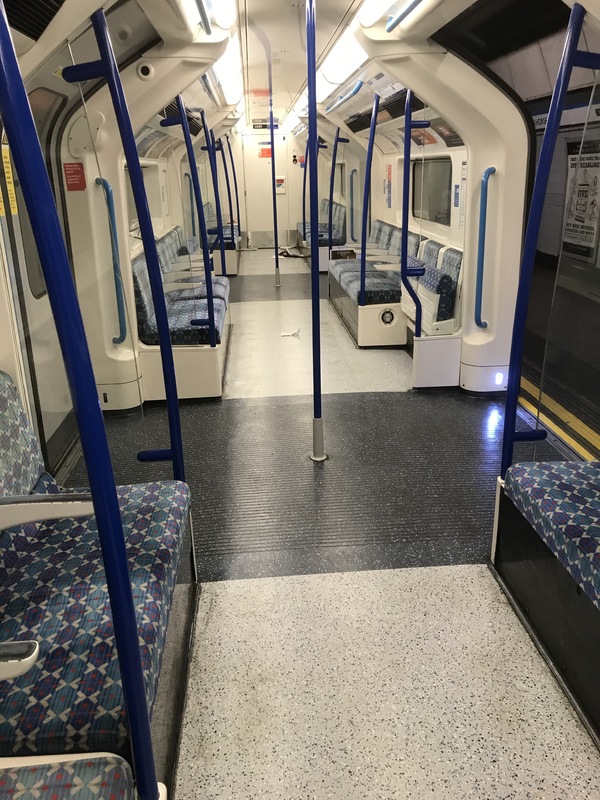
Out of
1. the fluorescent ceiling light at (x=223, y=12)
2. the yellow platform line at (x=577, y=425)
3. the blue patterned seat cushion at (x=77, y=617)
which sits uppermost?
the fluorescent ceiling light at (x=223, y=12)

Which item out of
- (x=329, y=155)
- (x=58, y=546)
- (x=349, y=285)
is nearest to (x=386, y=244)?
(x=349, y=285)

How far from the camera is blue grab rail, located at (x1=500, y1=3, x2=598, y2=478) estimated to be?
2396 mm

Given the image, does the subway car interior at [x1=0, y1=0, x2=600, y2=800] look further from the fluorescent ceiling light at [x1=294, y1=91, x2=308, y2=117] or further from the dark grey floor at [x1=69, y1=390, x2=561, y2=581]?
the fluorescent ceiling light at [x1=294, y1=91, x2=308, y2=117]

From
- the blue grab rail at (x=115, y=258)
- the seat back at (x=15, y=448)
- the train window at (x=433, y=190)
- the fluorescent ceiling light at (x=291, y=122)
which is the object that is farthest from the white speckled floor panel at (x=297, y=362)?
the fluorescent ceiling light at (x=291, y=122)

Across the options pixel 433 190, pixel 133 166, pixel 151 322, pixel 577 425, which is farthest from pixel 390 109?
pixel 133 166

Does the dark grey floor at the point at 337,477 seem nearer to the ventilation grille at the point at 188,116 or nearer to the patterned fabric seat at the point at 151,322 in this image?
the patterned fabric seat at the point at 151,322

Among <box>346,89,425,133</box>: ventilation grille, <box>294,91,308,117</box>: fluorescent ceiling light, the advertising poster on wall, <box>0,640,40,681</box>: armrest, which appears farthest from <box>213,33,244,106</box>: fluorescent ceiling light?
<box>0,640,40,681</box>: armrest

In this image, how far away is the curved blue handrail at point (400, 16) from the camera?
3795mm

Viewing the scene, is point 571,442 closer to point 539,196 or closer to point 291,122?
point 539,196

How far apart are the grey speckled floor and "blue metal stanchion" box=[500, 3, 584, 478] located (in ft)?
2.39

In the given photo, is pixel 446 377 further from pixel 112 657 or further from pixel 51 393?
pixel 112 657

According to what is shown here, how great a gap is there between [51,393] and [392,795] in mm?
2736

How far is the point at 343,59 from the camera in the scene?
18.6ft

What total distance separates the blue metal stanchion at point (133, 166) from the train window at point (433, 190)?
4.78 metres
